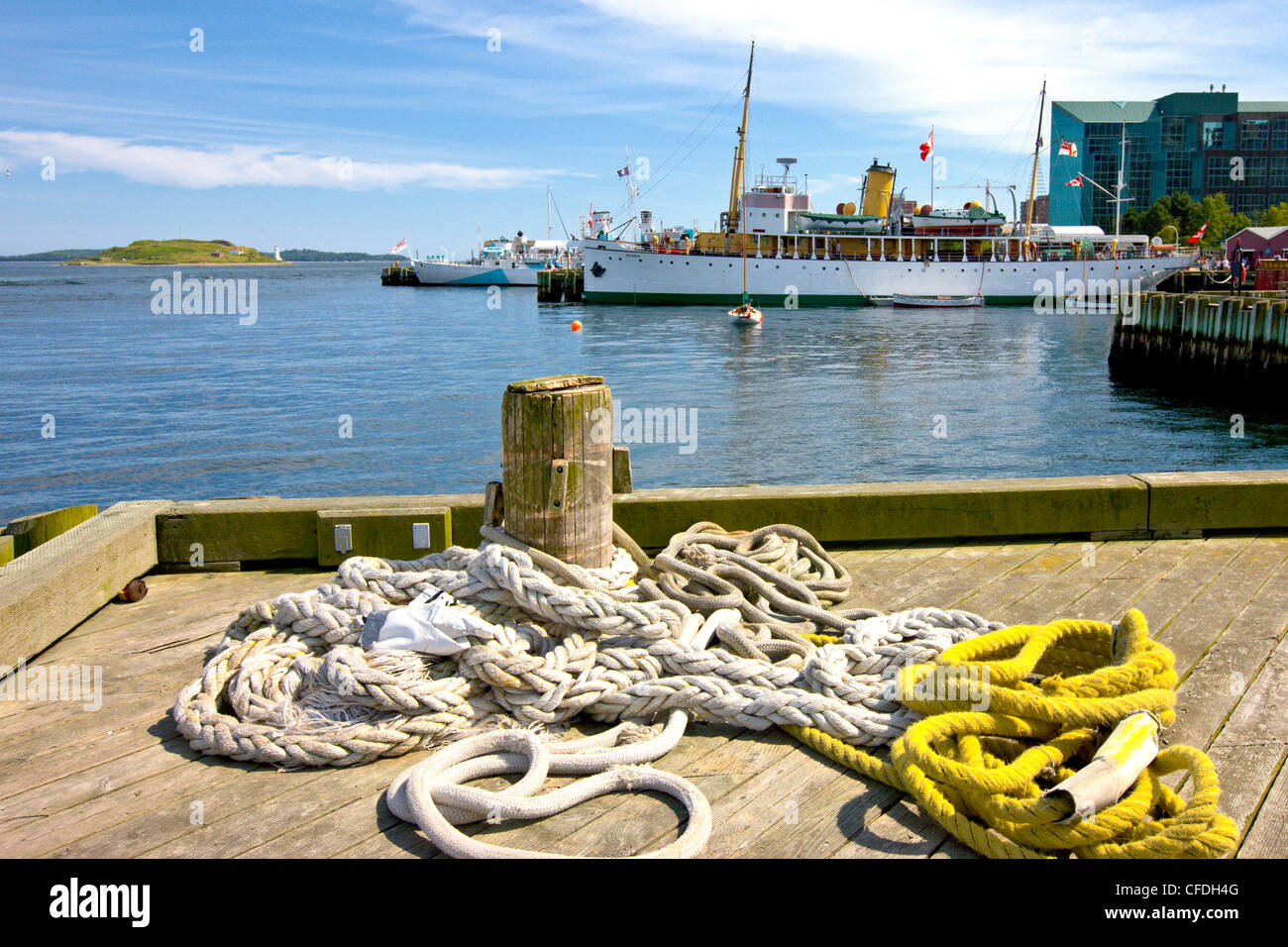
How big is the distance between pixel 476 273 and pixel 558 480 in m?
119

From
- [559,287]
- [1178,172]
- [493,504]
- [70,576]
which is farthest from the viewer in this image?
[1178,172]

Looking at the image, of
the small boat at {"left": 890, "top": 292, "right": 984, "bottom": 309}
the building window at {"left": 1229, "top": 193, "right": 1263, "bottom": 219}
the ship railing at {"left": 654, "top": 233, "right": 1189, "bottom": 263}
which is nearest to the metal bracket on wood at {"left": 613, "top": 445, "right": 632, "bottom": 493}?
the ship railing at {"left": 654, "top": 233, "right": 1189, "bottom": 263}

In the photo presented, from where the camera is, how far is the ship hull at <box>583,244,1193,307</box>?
223ft

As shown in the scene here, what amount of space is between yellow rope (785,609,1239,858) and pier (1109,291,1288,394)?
89.3 feet

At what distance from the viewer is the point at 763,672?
3154 mm

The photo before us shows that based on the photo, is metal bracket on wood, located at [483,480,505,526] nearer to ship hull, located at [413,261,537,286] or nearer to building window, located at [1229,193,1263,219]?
ship hull, located at [413,261,537,286]

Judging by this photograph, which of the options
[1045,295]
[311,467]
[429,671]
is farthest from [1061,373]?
[1045,295]

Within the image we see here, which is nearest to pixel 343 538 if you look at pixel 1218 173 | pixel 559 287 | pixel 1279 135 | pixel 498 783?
pixel 498 783

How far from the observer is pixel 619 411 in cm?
2527

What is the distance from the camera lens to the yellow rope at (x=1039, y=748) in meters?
2.30

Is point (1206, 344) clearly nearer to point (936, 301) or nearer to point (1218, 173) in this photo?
point (936, 301)
